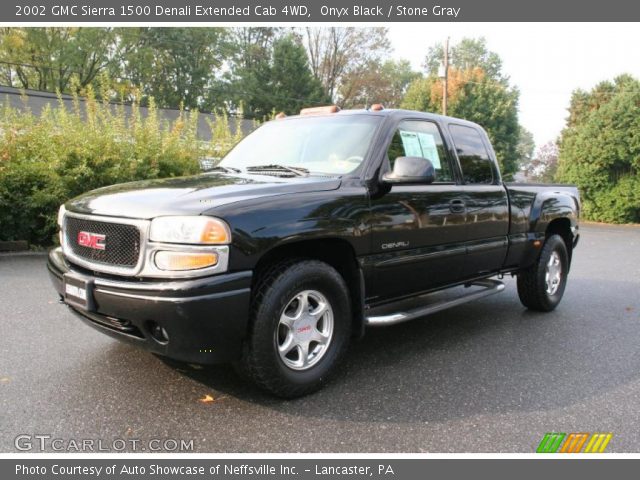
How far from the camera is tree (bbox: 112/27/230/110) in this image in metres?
39.6

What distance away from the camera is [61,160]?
8.59m

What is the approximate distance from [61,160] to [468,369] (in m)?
7.60

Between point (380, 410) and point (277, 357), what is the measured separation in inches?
27.6

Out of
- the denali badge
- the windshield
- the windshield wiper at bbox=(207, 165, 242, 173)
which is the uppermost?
the windshield

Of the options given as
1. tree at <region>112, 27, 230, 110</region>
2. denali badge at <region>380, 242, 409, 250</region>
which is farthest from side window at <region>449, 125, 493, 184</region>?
tree at <region>112, 27, 230, 110</region>

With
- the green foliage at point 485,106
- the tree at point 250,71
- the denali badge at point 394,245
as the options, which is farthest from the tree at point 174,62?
the denali badge at point 394,245

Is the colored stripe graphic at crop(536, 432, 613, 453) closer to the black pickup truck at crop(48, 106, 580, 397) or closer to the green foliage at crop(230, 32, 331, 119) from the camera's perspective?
the black pickup truck at crop(48, 106, 580, 397)

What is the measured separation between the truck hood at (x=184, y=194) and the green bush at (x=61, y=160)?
5.74 m

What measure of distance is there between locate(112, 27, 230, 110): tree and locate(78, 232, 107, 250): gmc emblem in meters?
38.9

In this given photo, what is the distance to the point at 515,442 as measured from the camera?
276cm

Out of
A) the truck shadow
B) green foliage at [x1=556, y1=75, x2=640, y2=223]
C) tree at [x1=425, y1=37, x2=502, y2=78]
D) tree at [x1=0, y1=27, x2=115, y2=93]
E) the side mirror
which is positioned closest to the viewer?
the truck shadow

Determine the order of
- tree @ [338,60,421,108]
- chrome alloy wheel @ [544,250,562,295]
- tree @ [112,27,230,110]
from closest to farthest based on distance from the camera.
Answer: chrome alloy wheel @ [544,250,562,295] < tree @ [112,27,230,110] < tree @ [338,60,421,108]
